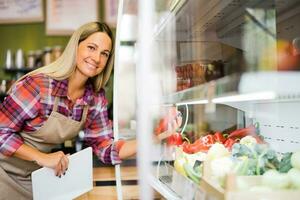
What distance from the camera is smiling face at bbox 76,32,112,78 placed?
1554 mm

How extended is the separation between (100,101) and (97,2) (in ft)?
8.60

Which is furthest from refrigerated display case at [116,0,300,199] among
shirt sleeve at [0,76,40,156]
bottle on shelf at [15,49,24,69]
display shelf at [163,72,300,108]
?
bottle on shelf at [15,49,24,69]

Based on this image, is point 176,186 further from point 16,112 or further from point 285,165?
point 16,112

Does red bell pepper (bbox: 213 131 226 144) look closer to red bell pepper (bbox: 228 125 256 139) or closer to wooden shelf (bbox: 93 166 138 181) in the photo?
red bell pepper (bbox: 228 125 256 139)

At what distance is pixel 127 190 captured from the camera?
54.6 inches

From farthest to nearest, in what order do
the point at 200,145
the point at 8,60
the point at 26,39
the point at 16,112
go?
the point at 26,39, the point at 8,60, the point at 16,112, the point at 200,145

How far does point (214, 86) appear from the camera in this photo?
1.02m

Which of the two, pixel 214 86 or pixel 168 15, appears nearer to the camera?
pixel 214 86

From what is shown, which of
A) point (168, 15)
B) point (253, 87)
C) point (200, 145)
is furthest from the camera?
point (200, 145)

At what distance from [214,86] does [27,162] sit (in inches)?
40.2

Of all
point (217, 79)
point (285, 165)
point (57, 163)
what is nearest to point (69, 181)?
point (57, 163)

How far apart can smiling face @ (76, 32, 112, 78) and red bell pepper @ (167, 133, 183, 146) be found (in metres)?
0.49

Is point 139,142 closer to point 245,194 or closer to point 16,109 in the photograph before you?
point 245,194

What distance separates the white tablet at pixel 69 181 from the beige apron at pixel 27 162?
0.69 feet
